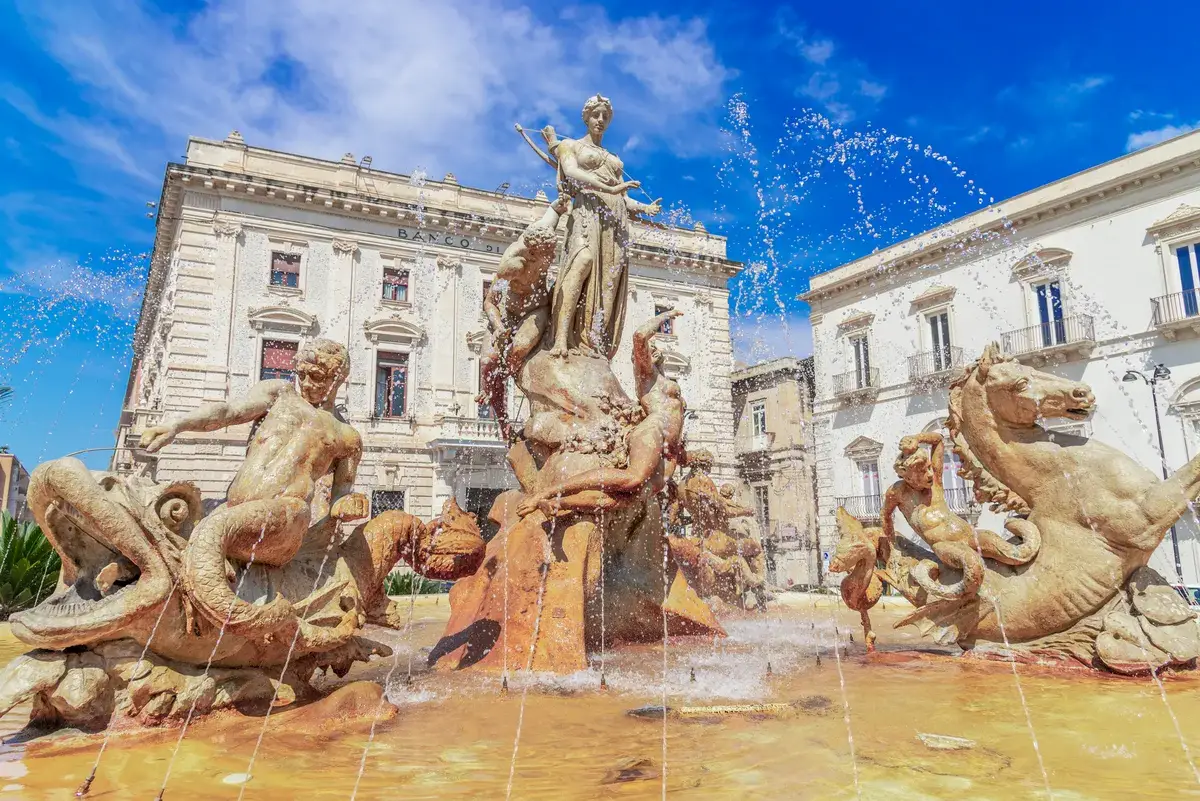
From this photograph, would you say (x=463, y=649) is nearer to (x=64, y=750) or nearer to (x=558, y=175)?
(x=64, y=750)

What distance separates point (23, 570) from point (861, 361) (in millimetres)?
25491

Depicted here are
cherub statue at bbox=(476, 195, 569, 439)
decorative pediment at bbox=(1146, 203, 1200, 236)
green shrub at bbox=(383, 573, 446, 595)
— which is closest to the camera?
cherub statue at bbox=(476, 195, 569, 439)

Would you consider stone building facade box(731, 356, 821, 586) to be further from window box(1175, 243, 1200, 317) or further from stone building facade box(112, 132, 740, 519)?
window box(1175, 243, 1200, 317)

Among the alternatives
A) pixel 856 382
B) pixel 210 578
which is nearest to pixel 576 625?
pixel 210 578

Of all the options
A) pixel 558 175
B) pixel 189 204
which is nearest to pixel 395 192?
pixel 189 204

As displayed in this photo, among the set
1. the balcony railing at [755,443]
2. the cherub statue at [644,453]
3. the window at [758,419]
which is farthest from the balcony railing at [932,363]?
the cherub statue at [644,453]

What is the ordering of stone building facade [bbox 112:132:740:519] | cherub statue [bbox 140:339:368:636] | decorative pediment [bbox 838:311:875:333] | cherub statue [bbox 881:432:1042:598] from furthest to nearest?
decorative pediment [bbox 838:311:875:333]
stone building facade [bbox 112:132:740:519]
cherub statue [bbox 881:432:1042:598]
cherub statue [bbox 140:339:368:636]

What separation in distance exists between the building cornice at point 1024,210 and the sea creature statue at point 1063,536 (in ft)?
69.2

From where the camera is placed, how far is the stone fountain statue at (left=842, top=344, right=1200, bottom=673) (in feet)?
13.7

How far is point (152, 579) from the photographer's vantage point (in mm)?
3053

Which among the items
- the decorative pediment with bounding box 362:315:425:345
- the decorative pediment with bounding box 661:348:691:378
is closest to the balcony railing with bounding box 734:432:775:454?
the decorative pediment with bounding box 661:348:691:378

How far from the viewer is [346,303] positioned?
80.8 ft

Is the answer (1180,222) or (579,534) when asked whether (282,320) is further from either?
(1180,222)

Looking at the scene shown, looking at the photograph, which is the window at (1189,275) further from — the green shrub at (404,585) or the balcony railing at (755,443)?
the green shrub at (404,585)
